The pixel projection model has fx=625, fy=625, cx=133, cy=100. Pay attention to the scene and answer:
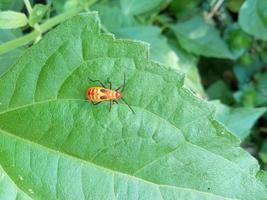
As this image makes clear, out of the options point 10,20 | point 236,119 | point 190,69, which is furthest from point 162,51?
point 10,20

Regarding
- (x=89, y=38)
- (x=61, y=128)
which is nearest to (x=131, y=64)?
(x=89, y=38)

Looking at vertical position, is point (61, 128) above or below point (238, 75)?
above

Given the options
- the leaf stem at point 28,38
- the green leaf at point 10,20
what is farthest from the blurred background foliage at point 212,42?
the green leaf at point 10,20

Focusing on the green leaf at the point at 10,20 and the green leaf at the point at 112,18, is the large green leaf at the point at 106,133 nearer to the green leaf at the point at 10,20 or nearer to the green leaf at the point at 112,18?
the green leaf at the point at 10,20

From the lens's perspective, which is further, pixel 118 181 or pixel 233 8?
pixel 233 8

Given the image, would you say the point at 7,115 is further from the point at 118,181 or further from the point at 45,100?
the point at 118,181


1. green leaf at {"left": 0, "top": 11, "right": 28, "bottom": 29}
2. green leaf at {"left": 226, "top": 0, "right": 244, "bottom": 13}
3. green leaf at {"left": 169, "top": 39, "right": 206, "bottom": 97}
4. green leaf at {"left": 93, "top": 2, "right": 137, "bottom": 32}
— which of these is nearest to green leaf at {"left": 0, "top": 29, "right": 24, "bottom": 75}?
green leaf at {"left": 0, "top": 11, "right": 28, "bottom": 29}

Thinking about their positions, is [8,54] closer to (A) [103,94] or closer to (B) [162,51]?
(A) [103,94]
